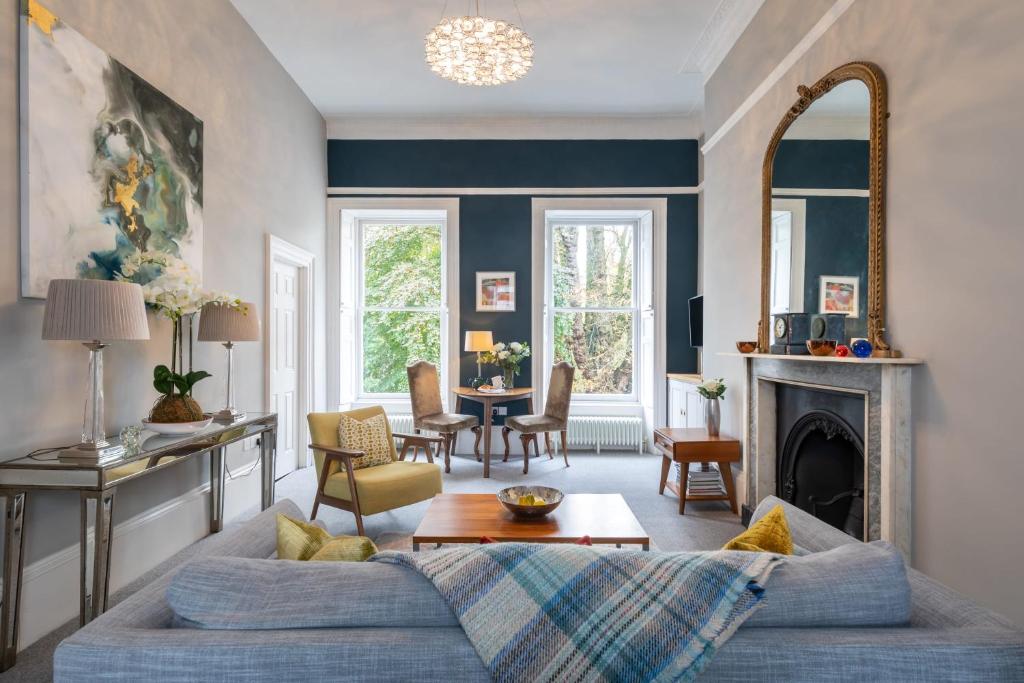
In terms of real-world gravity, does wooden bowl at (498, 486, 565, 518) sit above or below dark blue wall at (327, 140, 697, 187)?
below

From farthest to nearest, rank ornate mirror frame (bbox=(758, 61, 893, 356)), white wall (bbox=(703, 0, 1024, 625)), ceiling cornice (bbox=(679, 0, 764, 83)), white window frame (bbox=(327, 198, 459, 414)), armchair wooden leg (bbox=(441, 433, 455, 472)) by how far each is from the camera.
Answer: white window frame (bbox=(327, 198, 459, 414)) < armchair wooden leg (bbox=(441, 433, 455, 472)) < ceiling cornice (bbox=(679, 0, 764, 83)) < ornate mirror frame (bbox=(758, 61, 893, 356)) < white wall (bbox=(703, 0, 1024, 625))

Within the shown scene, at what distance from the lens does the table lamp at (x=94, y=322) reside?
2113 millimetres

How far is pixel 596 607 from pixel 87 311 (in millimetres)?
2166

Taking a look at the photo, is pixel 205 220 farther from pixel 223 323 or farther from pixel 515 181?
pixel 515 181

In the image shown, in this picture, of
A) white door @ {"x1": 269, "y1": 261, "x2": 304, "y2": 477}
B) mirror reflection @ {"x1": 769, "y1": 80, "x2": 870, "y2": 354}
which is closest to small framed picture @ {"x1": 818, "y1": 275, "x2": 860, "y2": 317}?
mirror reflection @ {"x1": 769, "y1": 80, "x2": 870, "y2": 354}

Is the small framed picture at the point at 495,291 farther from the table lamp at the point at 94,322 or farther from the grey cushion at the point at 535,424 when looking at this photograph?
the table lamp at the point at 94,322

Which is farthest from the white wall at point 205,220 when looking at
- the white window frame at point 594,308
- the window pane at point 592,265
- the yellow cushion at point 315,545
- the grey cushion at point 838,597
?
the grey cushion at point 838,597

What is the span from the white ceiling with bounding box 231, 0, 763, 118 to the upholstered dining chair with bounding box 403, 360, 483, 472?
8.78ft

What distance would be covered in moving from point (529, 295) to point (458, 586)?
509 centimetres

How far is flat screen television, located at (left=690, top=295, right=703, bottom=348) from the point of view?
17.9 ft

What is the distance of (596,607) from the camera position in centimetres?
109

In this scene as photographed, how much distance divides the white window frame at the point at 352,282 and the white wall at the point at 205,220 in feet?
1.36

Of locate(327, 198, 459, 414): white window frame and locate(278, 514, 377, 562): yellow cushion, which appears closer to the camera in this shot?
locate(278, 514, 377, 562): yellow cushion

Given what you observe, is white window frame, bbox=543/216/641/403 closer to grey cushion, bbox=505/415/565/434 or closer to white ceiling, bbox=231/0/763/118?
grey cushion, bbox=505/415/565/434
